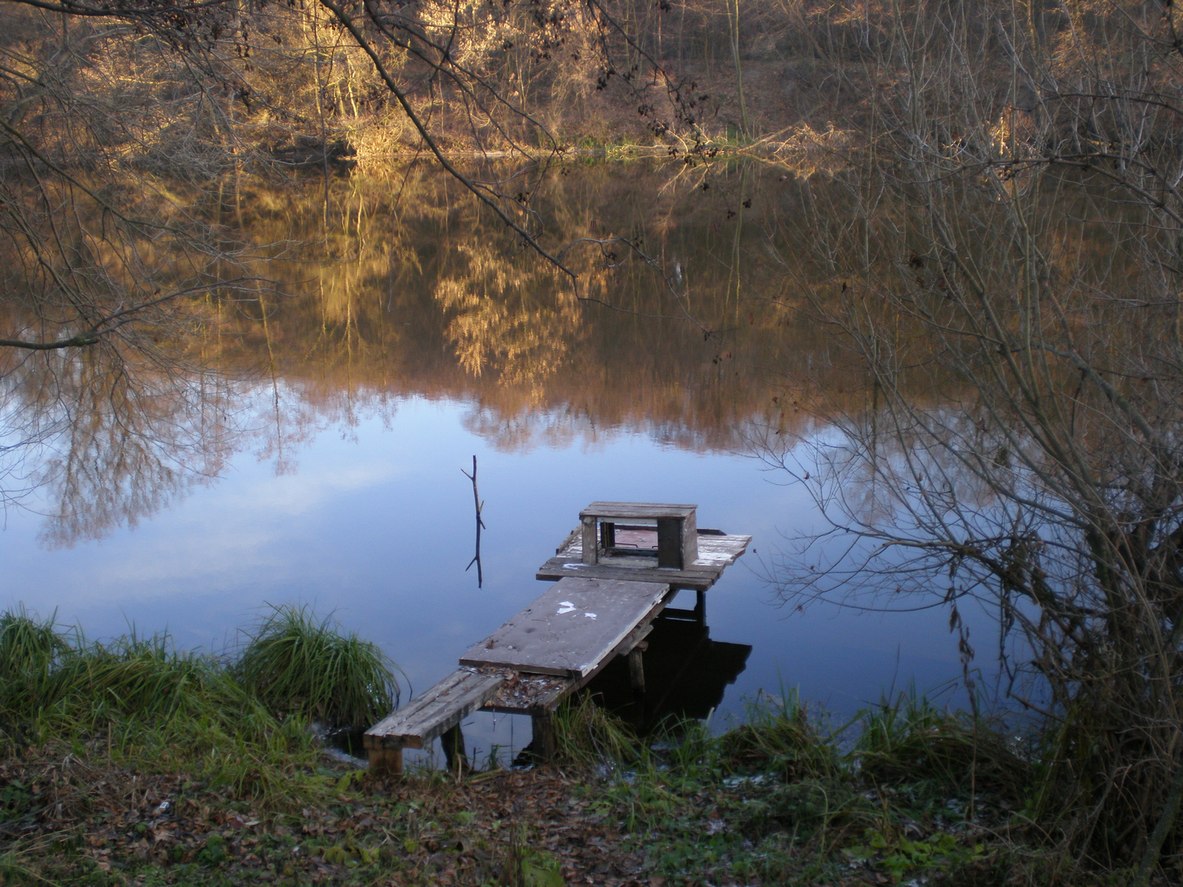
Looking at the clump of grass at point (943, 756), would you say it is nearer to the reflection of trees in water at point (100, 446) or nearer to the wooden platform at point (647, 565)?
the wooden platform at point (647, 565)

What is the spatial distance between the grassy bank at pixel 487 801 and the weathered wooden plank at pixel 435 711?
0.79 ft

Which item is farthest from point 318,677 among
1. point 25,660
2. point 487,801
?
point 487,801

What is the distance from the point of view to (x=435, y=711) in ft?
20.0

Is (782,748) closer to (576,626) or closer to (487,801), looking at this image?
(487,801)

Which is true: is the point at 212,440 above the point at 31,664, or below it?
above

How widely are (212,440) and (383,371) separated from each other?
10.5 ft

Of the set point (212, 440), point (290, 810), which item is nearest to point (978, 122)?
point (290, 810)

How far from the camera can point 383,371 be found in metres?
15.9

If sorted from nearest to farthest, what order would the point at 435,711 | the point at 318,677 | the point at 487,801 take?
the point at 487,801, the point at 435,711, the point at 318,677

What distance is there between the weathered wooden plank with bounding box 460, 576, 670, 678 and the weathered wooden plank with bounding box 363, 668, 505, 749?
0.23 metres

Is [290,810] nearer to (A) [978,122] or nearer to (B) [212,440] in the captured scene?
(A) [978,122]

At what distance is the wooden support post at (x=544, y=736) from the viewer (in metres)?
6.32

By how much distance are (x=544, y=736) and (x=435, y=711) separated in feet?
2.16

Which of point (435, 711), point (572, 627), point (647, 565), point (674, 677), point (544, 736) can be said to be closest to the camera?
point (435, 711)
